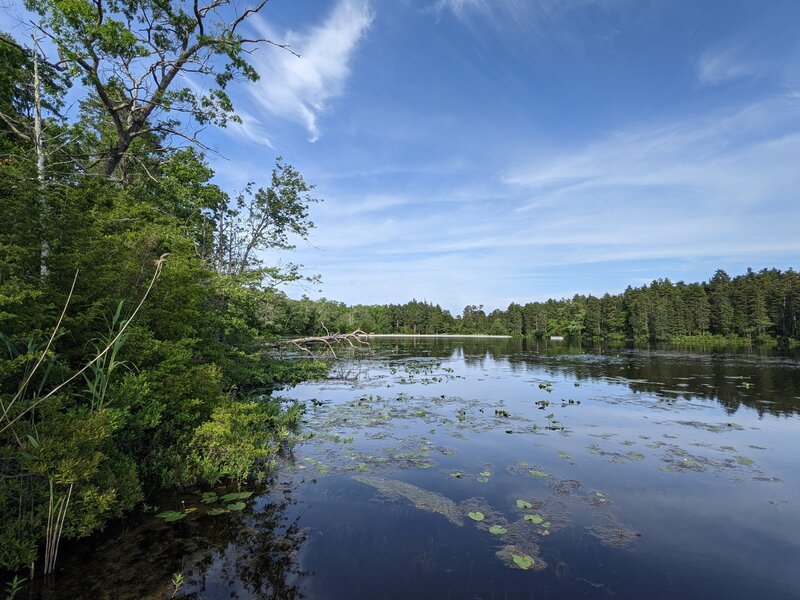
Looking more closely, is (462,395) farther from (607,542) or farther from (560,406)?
(607,542)

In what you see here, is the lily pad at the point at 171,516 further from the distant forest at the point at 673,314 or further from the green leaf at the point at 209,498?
the distant forest at the point at 673,314

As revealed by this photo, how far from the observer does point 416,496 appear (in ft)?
25.4

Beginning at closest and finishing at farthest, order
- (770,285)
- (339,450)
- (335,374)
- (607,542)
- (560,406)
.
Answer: (607,542) → (339,450) → (560,406) → (335,374) → (770,285)

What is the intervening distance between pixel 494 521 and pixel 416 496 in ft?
5.60

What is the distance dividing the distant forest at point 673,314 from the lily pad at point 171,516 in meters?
40.2

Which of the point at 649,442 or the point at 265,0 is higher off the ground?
the point at 265,0

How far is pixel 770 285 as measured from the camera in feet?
249

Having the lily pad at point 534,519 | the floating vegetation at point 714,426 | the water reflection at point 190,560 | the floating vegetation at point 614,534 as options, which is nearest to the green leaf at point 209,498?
the water reflection at point 190,560

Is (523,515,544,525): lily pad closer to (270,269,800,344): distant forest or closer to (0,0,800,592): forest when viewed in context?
(0,0,800,592): forest

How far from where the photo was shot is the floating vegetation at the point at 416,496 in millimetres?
7062

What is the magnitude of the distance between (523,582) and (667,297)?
104 meters

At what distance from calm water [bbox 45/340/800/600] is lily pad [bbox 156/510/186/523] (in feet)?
0.33

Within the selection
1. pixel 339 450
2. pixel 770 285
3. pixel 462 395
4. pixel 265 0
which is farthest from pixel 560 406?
pixel 770 285

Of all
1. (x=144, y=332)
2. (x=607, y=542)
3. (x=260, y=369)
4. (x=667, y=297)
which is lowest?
(x=607, y=542)
